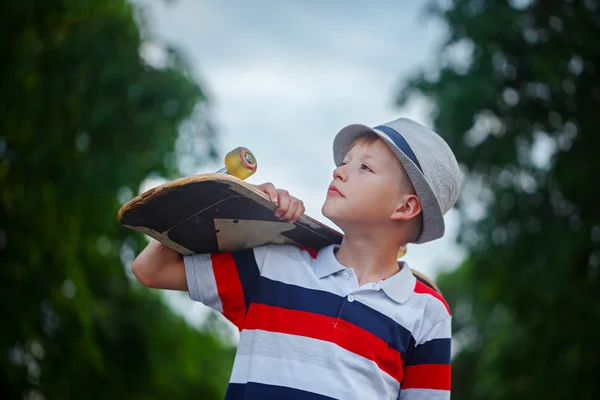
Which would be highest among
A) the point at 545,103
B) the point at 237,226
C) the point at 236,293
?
the point at 545,103

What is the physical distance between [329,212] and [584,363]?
5.71 meters

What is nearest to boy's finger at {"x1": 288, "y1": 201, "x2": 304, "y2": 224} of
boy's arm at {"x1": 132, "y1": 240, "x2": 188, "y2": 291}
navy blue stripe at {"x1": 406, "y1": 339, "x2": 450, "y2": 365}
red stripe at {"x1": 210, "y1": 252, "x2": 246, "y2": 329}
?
red stripe at {"x1": 210, "y1": 252, "x2": 246, "y2": 329}

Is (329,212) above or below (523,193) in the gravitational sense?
below

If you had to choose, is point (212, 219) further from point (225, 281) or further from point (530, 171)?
point (530, 171)

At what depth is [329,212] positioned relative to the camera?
2008 millimetres

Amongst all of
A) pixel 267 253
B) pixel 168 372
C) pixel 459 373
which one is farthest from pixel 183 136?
pixel 459 373

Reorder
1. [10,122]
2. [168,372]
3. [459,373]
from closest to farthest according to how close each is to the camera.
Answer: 1. [10,122]
2. [168,372]
3. [459,373]

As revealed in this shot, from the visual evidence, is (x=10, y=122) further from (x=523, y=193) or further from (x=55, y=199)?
(x=523, y=193)

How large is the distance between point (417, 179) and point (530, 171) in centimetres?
586

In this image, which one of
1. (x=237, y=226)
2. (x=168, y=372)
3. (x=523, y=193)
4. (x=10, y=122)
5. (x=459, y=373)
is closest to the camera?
(x=237, y=226)

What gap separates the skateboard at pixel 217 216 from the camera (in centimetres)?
183

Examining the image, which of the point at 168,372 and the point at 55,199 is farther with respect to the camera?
the point at 168,372

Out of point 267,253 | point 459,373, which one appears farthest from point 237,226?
point 459,373

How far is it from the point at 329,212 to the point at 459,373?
2053cm
